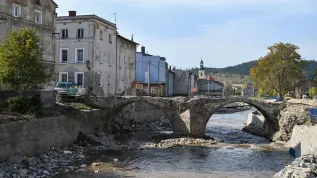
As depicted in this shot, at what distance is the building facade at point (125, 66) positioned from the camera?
55.2 meters

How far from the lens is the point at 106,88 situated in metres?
50.8

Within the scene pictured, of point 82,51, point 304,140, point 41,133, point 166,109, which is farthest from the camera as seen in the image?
point 82,51

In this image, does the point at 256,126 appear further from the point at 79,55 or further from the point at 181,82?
the point at 181,82

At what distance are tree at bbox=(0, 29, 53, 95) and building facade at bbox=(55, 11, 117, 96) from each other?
1526 cm

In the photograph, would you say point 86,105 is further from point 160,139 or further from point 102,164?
point 102,164

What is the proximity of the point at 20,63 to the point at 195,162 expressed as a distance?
1568 cm

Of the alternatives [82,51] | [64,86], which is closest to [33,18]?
[64,86]

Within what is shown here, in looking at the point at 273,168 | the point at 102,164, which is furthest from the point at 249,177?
the point at 102,164

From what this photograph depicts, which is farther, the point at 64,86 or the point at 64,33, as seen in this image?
the point at 64,33

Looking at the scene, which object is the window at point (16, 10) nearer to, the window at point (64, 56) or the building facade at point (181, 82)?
the window at point (64, 56)

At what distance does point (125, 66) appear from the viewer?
57438 millimetres

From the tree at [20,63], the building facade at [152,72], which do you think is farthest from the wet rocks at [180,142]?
the building facade at [152,72]

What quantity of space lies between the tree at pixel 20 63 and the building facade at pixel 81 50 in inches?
601

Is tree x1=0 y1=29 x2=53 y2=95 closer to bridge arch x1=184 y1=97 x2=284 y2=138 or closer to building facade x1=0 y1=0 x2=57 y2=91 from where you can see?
building facade x1=0 y1=0 x2=57 y2=91
